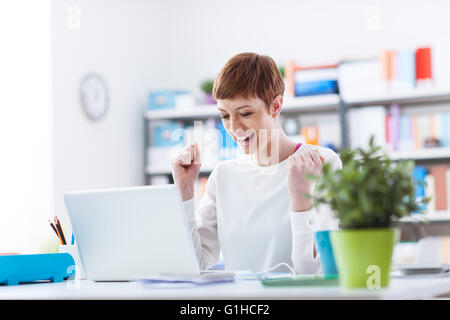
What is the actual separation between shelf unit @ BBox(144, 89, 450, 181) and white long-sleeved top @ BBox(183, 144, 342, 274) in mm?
1719

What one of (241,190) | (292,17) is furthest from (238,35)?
(241,190)

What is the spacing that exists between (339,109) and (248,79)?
192cm

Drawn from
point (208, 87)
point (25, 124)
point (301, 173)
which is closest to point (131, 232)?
point (301, 173)

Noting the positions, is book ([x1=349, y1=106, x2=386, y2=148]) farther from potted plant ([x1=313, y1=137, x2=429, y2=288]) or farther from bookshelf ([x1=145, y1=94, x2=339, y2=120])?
potted plant ([x1=313, y1=137, x2=429, y2=288])

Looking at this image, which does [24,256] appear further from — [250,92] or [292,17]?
[292,17]

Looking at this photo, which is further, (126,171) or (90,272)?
(126,171)

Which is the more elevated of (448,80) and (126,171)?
(448,80)

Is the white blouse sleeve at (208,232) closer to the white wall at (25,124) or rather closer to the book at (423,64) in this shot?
the white wall at (25,124)

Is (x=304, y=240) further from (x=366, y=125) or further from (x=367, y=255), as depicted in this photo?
(x=366, y=125)

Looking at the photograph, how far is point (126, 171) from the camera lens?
372 centimetres

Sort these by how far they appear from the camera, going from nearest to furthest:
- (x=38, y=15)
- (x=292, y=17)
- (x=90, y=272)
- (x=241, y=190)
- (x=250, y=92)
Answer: (x=90, y=272) → (x=250, y=92) → (x=241, y=190) → (x=38, y=15) → (x=292, y=17)

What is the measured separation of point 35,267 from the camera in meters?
1.38

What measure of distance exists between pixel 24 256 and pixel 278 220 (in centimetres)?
72

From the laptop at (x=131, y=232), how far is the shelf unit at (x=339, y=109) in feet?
7.78
